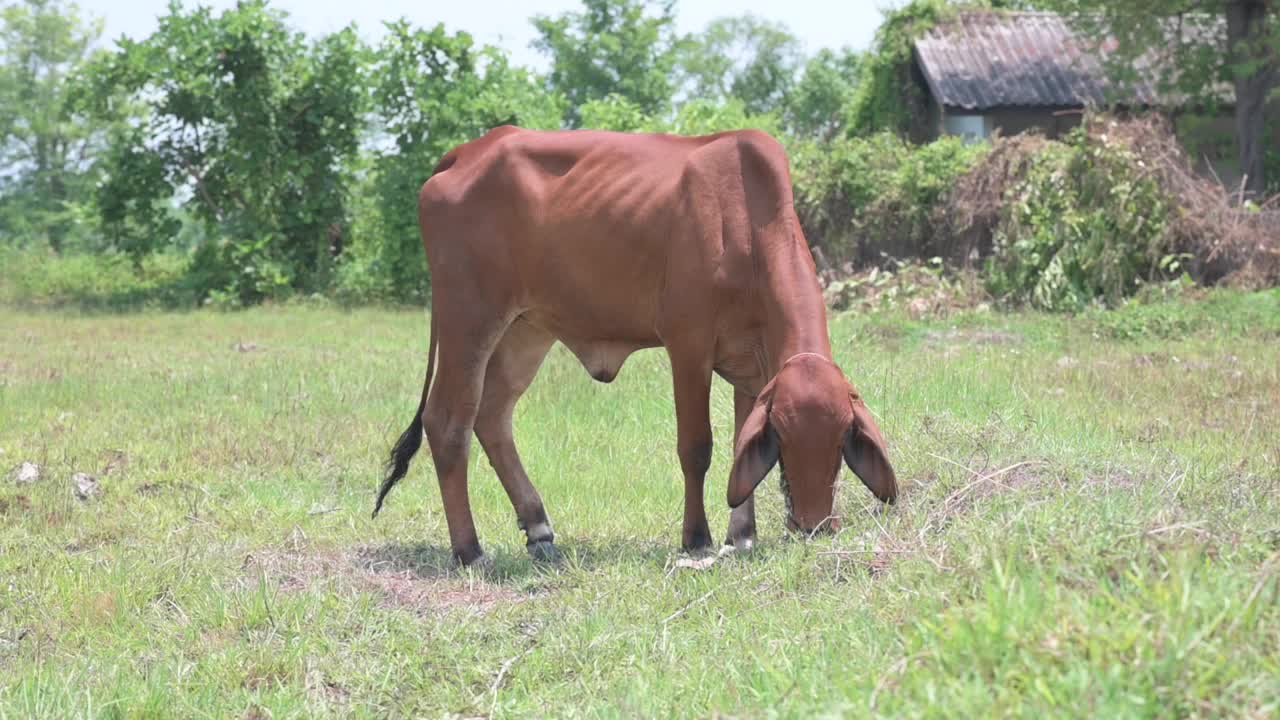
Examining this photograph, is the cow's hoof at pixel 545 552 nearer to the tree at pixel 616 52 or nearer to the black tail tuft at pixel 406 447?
the black tail tuft at pixel 406 447

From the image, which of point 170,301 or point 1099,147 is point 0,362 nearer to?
point 170,301

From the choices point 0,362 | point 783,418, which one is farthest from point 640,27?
point 783,418

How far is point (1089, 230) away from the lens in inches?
583

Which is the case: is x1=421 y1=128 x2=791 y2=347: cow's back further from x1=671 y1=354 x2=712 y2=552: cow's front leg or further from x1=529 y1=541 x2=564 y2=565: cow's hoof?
x1=529 y1=541 x2=564 y2=565: cow's hoof

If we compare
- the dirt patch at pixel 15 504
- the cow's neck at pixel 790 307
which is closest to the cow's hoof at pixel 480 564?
the cow's neck at pixel 790 307

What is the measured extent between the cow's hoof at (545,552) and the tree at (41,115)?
37276 millimetres

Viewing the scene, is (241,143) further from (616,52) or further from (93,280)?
(616,52)

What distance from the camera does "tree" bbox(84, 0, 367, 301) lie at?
2097 centimetres

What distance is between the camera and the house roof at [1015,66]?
79.0 ft

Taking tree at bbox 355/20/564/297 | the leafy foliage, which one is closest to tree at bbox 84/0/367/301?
tree at bbox 355/20/564/297

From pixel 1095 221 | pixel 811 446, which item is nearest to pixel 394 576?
pixel 811 446

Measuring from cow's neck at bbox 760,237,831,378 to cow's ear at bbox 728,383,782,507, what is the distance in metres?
0.41

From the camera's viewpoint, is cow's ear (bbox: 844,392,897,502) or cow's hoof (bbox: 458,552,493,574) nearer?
cow's ear (bbox: 844,392,897,502)

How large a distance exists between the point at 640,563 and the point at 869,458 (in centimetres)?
107
